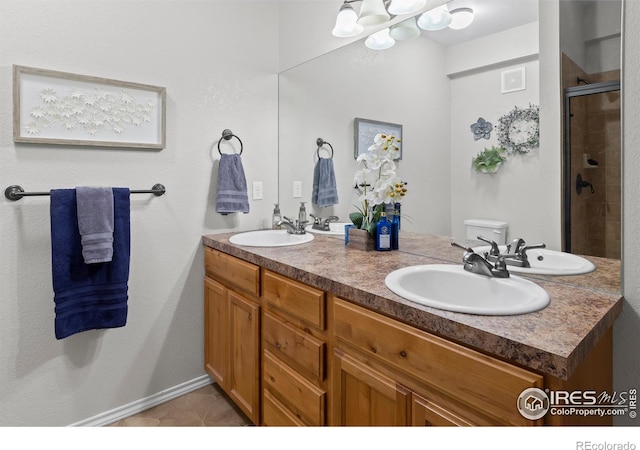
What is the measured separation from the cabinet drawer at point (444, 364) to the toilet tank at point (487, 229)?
0.62 m

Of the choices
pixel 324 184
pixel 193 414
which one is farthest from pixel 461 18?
pixel 193 414

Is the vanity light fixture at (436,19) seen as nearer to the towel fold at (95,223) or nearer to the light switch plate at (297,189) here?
the light switch plate at (297,189)

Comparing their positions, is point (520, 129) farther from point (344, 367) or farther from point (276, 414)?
point (276, 414)

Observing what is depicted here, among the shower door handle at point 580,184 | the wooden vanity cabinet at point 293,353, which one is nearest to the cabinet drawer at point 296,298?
the wooden vanity cabinet at point 293,353

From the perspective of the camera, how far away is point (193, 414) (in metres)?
1.83

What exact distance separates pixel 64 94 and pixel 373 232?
4.87 feet

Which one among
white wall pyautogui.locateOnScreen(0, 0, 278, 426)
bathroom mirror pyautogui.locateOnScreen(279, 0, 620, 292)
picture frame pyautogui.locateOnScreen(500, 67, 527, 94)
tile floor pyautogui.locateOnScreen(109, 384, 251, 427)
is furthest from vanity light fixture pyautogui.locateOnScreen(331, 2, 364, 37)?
tile floor pyautogui.locateOnScreen(109, 384, 251, 427)

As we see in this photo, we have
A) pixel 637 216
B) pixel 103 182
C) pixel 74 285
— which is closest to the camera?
pixel 637 216

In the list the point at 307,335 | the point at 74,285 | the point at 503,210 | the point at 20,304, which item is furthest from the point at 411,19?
the point at 20,304

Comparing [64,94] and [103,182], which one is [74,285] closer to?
[103,182]

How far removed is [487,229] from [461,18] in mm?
826

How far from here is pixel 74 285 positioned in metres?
1.54

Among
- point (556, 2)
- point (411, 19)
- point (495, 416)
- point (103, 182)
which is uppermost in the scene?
point (411, 19)

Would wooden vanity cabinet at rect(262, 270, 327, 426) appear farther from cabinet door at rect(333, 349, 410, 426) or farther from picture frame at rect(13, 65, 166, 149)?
picture frame at rect(13, 65, 166, 149)
